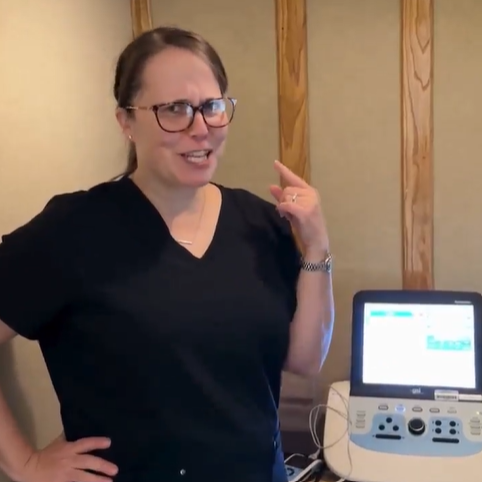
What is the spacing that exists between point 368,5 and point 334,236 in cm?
62

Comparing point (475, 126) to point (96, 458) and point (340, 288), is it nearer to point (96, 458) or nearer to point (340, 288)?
point (340, 288)

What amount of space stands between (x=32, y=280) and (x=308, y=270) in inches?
18.3

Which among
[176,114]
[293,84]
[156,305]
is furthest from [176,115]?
[293,84]

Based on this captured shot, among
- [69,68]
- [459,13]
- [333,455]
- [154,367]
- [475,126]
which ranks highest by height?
[459,13]

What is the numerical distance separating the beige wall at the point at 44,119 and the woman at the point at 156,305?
0.72ft

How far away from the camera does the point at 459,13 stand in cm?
171

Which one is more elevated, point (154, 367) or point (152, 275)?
point (152, 275)

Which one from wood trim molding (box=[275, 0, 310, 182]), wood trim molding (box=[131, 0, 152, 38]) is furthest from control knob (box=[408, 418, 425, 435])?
wood trim molding (box=[131, 0, 152, 38])

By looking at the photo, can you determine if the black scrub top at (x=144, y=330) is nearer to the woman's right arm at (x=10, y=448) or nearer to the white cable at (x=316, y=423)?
the woman's right arm at (x=10, y=448)

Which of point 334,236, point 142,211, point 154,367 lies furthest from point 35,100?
point 334,236

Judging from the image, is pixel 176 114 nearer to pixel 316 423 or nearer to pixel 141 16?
pixel 141 16

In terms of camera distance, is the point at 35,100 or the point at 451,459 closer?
the point at 35,100

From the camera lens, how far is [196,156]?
1056mm

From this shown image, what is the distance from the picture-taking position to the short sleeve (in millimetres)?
998
